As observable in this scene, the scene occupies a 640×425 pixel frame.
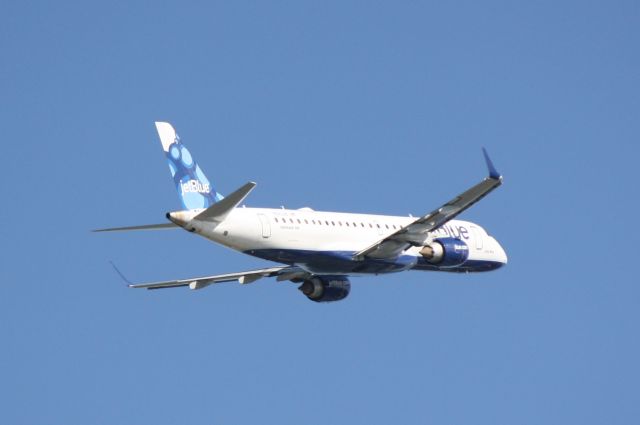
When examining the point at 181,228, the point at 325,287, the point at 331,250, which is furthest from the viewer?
the point at 325,287

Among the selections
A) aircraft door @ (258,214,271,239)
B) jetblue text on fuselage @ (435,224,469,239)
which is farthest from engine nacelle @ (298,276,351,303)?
aircraft door @ (258,214,271,239)

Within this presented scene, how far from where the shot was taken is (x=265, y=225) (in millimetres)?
58375

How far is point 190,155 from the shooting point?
2330 inches

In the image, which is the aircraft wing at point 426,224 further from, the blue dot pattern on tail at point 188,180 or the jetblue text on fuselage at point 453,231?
the blue dot pattern on tail at point 188,180

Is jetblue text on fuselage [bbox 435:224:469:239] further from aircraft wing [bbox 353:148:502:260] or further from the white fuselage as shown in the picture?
aircraft wing [bbox 353:148:502:260]

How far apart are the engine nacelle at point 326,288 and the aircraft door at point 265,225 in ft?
22.7

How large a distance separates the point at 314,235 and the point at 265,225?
9.07ft

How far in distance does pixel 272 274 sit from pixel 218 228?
742 centimetres

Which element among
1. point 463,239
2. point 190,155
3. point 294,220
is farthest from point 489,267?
point 190,155

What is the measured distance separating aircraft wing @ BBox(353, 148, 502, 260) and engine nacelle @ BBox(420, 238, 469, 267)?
134cm

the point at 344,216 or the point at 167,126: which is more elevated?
the point at 167,126

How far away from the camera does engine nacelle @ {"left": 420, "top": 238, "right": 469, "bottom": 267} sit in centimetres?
6200

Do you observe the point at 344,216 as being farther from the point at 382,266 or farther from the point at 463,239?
the point at 463,239

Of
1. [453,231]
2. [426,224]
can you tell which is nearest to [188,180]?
[426,224]
